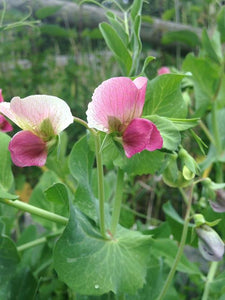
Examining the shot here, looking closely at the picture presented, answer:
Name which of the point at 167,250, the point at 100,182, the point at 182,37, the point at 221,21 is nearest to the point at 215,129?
the point at 221,21

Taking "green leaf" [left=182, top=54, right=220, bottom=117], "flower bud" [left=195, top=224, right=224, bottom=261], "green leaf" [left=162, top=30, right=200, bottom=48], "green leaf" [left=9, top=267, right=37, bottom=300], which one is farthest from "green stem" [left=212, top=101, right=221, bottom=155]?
"green leaf" [left=162, top=30, right=200, bottom=48]

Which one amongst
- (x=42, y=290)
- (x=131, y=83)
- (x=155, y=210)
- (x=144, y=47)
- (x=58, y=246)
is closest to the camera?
(x=131, y=83)

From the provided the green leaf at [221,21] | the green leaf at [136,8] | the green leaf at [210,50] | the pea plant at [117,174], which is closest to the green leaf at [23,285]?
the pea plant at [117,174]

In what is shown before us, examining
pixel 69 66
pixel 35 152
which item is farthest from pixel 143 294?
pixel 69 66

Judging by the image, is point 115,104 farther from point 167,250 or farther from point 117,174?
point 167,250

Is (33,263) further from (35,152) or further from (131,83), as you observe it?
(131,83)

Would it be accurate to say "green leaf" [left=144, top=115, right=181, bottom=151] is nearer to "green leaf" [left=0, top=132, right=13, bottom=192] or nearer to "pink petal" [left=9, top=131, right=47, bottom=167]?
"pink petal" [left=9, top=131, right=47, bottom=167]
